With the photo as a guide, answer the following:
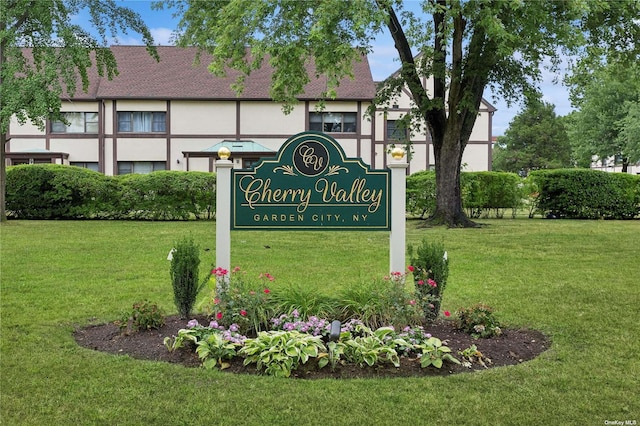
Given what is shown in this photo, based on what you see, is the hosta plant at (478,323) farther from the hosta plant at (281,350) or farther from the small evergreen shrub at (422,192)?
the small evergreen shrub at (422,192)

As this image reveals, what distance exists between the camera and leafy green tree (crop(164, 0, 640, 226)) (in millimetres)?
13234

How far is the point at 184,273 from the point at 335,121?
25.5m

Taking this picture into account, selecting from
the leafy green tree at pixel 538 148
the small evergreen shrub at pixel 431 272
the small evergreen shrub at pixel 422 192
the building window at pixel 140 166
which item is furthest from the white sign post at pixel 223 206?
the leafy green tree at pixel 538 148

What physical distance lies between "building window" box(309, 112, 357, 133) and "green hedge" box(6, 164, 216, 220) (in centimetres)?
1188

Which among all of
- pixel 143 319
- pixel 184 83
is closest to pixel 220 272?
pixel 143 319

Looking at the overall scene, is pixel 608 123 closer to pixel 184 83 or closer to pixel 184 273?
pixel 184 83

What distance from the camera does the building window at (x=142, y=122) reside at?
29766 mm

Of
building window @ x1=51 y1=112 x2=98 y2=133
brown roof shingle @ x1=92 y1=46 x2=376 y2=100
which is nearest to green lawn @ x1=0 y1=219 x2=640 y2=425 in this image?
brown roof shingle @ x1=92 y1=46 x2=376 y2=100

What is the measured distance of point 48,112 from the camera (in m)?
16.8

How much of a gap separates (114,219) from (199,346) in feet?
53.2

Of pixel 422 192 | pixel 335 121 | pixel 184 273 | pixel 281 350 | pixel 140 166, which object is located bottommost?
pixel 281 350

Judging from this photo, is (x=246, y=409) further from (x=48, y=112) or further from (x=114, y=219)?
(x=114, y=219)

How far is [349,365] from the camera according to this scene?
14.4ft

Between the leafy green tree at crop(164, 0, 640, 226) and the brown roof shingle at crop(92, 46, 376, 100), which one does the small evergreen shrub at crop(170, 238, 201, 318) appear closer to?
the leafy green tree at crop(164, 0, 640, 226)
